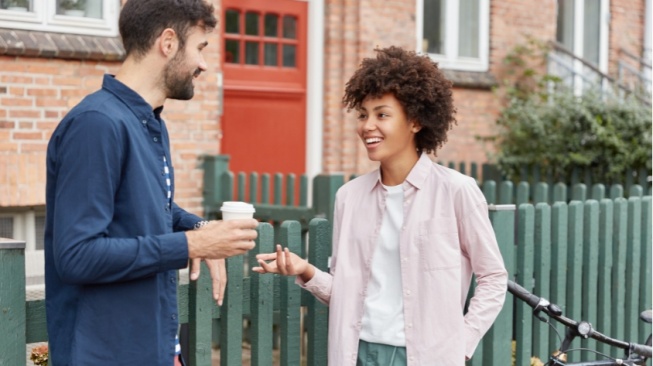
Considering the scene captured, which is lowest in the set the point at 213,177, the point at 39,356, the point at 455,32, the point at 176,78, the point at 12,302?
the point at 39,356

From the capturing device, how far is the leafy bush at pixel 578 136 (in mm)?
10148

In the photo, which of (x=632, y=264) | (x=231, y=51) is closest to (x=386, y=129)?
A: (x=632, y=264)

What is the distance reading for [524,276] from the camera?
4844 millimetres

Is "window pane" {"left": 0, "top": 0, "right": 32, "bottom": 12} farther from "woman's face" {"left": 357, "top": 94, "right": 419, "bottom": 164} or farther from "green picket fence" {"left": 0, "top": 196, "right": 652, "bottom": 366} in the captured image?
"woman's face" {"left": 357, "top": 94, "right": 419, "bottom": 164}

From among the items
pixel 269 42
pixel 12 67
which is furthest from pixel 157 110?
pixel 269 42

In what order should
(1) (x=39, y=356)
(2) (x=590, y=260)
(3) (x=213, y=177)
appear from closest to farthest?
(1) (x=39, y=356) → (2) (x=590, y=260) → (3) (x=213, y=177)

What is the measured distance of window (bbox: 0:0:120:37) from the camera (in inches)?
289

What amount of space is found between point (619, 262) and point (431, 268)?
9.35ft

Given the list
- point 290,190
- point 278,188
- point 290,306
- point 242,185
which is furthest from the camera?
point 242,185

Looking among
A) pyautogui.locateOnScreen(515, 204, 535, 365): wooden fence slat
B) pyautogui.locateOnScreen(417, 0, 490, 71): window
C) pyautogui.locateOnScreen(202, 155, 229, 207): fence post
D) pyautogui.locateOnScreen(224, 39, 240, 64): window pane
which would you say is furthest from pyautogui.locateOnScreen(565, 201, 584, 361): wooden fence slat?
pyautogui.locateOnScreen(417, 0, 490, 71): window

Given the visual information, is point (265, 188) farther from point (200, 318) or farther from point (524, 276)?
point (200, 318)

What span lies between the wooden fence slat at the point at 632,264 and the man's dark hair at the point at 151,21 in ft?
12.5

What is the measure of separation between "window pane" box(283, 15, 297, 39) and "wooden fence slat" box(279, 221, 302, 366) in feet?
20.0

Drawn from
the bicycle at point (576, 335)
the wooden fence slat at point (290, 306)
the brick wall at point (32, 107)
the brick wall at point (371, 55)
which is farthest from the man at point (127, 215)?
the brick wall at point (371, 55)
